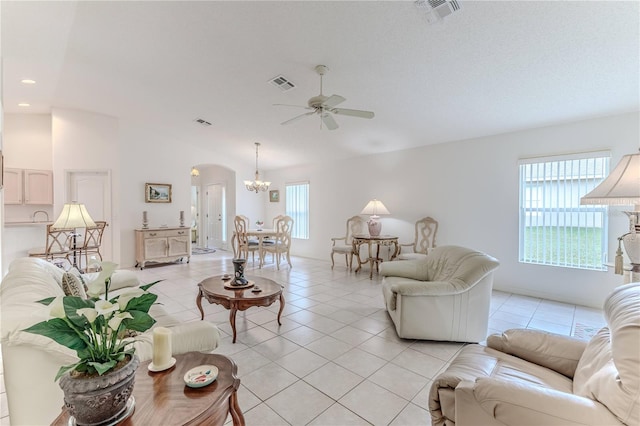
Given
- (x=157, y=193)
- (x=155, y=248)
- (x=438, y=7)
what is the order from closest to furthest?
(x=438, y=7) → (x=155, y=248) → (x=157, y=193)

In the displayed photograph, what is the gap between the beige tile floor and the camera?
190 cm

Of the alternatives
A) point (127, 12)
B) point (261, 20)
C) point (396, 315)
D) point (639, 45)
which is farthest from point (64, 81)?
point (639, 45)

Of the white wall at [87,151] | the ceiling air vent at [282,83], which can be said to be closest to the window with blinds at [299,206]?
the ceiling air vent at [282,83]

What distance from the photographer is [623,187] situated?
5.52 ft

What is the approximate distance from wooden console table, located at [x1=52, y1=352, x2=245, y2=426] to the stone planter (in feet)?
0.28

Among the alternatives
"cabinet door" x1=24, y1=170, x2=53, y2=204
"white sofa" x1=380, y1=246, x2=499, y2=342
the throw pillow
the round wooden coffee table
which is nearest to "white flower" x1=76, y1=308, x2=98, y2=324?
the throw pillow

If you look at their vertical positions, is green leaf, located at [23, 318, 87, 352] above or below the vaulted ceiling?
below

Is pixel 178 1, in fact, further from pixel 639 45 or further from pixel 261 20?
pixel 639 45

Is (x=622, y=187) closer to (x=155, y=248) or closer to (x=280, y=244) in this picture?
(x=280, y=244)

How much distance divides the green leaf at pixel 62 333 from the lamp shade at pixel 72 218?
9.29 ft

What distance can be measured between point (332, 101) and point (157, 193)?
5409mm

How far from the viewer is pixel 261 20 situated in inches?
111

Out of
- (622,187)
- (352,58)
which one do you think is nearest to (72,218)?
(352,58)

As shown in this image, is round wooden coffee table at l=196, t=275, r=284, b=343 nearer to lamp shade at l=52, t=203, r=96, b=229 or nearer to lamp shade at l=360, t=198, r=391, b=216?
lamp shade at l=52, t=203, r=96, b=229
